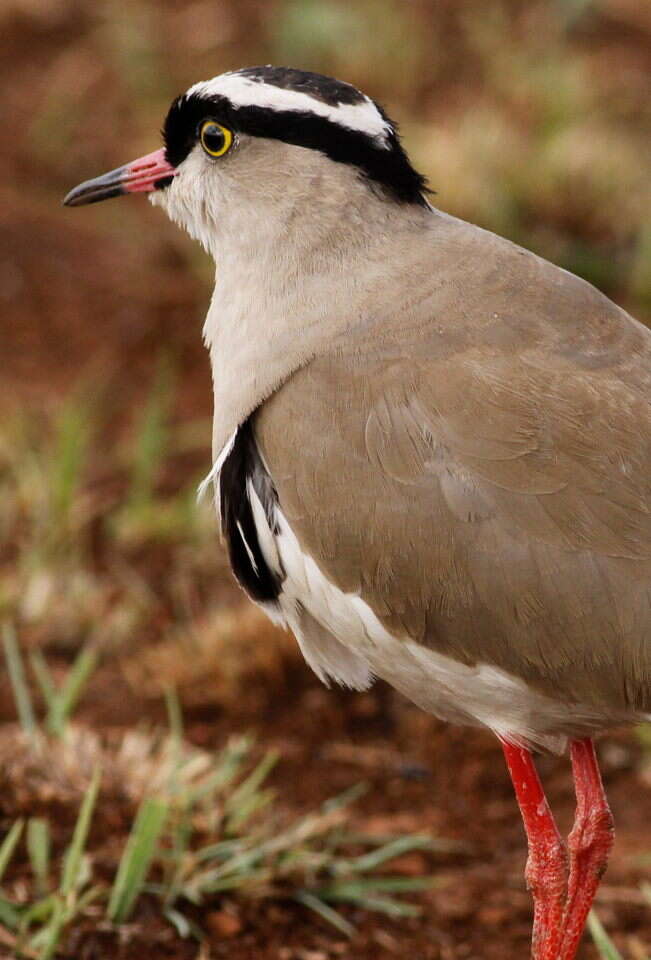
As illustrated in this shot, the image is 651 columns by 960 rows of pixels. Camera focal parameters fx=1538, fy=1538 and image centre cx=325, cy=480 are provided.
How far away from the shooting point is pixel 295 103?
3.72 m

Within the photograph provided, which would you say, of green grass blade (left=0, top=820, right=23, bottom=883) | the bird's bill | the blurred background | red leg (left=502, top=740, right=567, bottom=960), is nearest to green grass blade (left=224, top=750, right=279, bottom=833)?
the blurred background

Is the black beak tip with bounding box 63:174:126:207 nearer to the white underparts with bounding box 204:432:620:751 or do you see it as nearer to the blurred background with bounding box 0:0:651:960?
the white underparts with bounding box 204:432:620:751

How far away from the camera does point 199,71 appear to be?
863 cm

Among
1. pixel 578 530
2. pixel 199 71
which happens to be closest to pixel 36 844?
pixel 578 530

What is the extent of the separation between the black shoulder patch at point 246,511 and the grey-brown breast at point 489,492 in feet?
0.23

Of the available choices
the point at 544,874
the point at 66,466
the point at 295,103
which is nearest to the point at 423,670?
the point at 544,874

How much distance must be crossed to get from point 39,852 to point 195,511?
220 centimetres

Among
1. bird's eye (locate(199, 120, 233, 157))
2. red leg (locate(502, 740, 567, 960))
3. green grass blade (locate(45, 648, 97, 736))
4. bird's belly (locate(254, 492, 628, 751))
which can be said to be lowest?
red leg (locate(502, 740, 567, 960))

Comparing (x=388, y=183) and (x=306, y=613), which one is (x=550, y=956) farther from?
(x=388, y=183)

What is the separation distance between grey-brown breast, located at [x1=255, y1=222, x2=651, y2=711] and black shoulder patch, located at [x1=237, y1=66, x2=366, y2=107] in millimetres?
617

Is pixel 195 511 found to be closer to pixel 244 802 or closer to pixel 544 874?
pixel 244 802

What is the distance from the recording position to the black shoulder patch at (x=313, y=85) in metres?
3.69

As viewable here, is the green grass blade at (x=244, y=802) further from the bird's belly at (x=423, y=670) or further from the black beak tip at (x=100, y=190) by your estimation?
the black beak tip at (x=100, y=190)

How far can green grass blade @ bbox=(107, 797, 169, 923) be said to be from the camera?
145 inches
